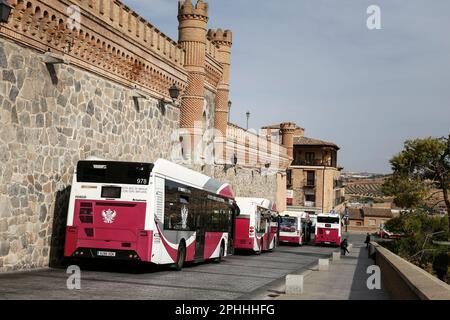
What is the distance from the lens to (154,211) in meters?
15.8

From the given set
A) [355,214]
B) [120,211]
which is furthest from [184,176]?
[355,214]

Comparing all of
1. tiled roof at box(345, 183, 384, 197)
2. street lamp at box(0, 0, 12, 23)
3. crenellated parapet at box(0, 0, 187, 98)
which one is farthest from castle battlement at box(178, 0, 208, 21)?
tiled roof at box(345, 183, 384, 197)

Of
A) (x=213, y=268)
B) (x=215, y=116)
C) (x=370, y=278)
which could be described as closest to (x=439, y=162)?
(x=215, y=116)

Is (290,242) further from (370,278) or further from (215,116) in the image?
(370,278)

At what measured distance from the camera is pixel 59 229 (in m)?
16.9

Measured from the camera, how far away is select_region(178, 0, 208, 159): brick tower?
27.2 m

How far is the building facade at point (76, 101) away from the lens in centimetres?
1464

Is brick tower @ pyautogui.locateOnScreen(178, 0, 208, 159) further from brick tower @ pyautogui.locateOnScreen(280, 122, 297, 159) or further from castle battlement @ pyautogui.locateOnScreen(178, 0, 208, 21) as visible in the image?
brick tower @ pyautogui.locateOnScreen(280, 122, 297, 159)

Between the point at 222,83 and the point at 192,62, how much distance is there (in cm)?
646

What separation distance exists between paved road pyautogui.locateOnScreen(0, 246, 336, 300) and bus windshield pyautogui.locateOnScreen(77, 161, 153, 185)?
2.33m

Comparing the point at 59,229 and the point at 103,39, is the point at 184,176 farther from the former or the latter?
the point at 103,39

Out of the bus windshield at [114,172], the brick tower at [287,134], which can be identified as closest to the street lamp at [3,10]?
the bus windshield at [114,172]

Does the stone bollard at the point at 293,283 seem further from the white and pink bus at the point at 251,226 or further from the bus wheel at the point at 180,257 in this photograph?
the white and pink bus at the point at 251,226
